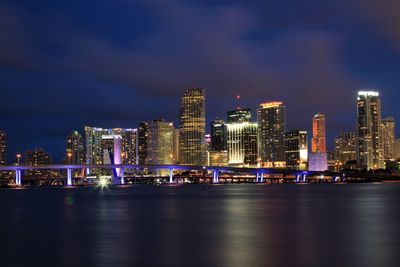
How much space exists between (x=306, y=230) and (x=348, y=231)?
3.08 metres

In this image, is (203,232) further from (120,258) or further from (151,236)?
(120,258)

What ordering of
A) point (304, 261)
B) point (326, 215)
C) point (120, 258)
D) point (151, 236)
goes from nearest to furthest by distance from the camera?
point (304, 261), point (120, 258), point (151, 236), point (326, 215)

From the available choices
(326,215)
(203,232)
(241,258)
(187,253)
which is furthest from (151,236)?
(326,215)

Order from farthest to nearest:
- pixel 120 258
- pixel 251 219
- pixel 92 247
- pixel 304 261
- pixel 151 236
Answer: pixel 251 219, pixel 151 236, pixel 92 247, pixel 120 258, pixel 304 261

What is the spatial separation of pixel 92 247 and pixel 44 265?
23.6 feet

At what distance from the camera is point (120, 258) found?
116 feet

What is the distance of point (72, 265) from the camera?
1299 inches

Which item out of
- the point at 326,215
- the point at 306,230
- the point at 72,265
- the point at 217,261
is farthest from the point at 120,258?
the point at 326,215

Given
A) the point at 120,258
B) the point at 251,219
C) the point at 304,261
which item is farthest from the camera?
the point at 251,219

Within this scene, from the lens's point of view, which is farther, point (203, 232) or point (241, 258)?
point (203, 232)

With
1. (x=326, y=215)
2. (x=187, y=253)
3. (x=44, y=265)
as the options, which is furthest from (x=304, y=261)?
(x=326, y=215)

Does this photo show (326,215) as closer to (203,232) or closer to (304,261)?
(203,232)

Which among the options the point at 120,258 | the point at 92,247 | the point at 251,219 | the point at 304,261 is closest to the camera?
the point at 304,261

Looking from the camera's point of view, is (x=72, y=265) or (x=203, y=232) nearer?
(x=72, y=265)
